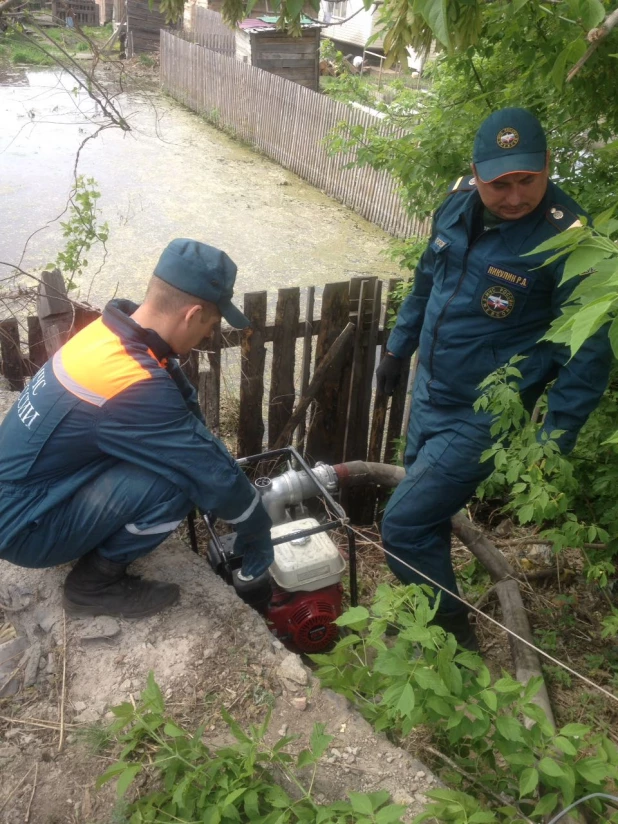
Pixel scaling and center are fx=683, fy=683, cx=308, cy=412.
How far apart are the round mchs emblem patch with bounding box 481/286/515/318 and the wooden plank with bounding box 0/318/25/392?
2.34m

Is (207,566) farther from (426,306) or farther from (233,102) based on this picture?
(233,102)

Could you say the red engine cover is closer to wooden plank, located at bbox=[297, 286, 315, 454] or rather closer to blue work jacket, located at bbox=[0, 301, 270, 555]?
blue work jacket, located at bbox=[0, 301, 270, 555]

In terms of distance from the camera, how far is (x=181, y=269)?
227 centimetres

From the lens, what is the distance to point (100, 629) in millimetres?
2418

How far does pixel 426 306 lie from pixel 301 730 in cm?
202

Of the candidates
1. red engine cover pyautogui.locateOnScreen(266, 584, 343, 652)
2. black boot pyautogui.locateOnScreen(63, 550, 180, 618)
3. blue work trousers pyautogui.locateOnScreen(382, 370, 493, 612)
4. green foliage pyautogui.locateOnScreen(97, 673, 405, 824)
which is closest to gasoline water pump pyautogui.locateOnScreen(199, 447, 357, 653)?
red engine cover pyautogui.locateOnScreen(266, 584, 343, 652)

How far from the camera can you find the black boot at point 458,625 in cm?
311

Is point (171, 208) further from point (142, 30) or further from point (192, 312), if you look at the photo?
point (142, 30)

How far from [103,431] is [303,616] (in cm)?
125

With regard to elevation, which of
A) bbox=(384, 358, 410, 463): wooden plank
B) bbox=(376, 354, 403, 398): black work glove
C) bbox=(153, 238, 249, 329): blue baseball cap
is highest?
bbox=(153, 238, 249, 329): blue baseball cap

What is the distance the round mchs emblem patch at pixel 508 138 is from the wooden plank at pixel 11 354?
2483 millimetres

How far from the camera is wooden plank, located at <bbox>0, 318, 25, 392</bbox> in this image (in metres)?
3.50

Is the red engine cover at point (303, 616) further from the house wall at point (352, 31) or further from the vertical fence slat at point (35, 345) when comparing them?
the house wall at point (352, 31)

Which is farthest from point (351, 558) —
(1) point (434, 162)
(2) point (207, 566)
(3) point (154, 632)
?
(1) point (434, 162)
